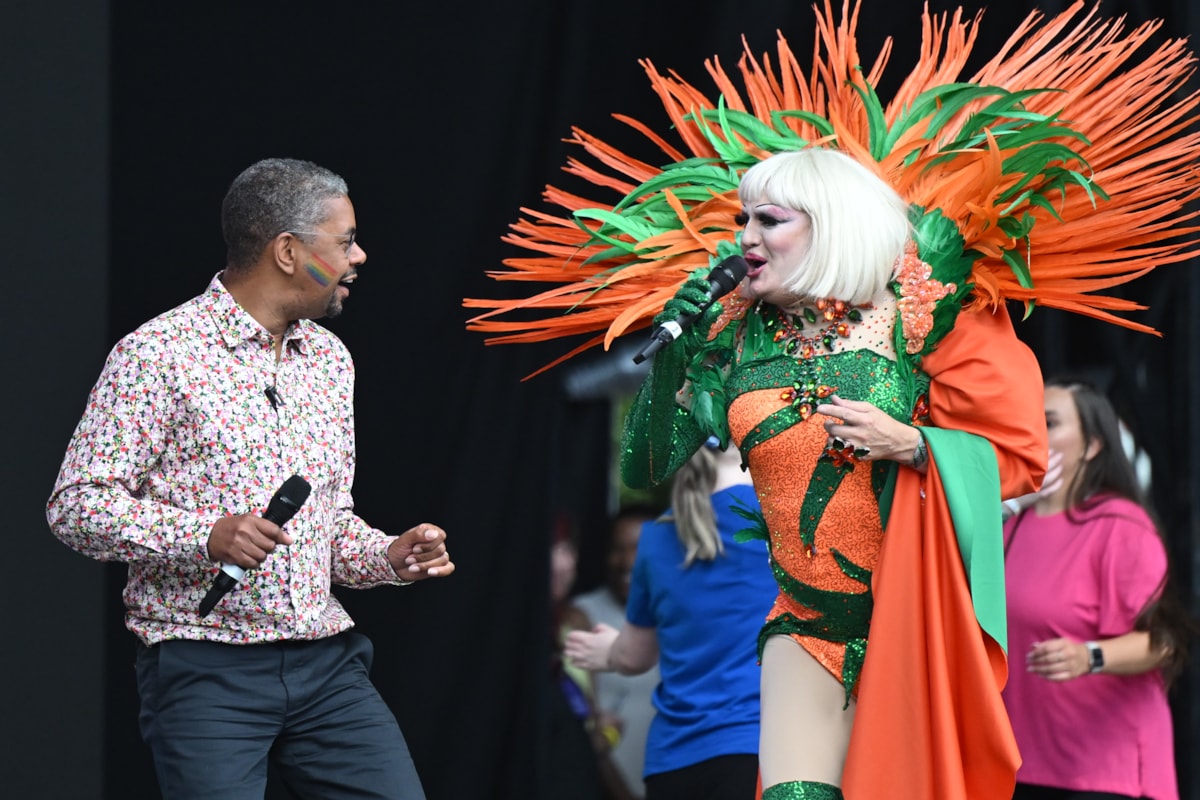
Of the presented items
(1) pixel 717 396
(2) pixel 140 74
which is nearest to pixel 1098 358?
(1) pixel 717 396

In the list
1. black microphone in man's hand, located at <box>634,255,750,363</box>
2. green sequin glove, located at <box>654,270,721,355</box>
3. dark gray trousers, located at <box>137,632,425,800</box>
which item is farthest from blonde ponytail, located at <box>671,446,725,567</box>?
dark gray trousers, located at <box>137,632,425,800</box>

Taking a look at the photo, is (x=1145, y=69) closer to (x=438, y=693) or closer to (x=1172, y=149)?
(x=1172, y=149)

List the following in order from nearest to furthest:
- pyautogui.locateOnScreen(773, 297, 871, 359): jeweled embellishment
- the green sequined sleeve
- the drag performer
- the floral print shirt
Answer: the floral print shirt → the drag performer → pyautogui.locateOnScreen(773, 297, 871, 359): jeweled embellishment → the green sequined sleeve

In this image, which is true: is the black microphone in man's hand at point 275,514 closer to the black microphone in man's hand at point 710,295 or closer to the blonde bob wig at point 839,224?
the black microphone in man's hand at point 710,295

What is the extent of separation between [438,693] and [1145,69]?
102 inches

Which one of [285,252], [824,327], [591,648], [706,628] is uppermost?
[285,252]

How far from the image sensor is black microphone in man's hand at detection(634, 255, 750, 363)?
3014 millimetres

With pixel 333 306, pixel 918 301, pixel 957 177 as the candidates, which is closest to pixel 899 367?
pixel 918 301

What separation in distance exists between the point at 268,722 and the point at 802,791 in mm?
1026

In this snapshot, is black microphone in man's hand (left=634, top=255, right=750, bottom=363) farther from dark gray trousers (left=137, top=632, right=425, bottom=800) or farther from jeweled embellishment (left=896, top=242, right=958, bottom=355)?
dark gray trousers (left=137, top=632, right=425, bottom=800)

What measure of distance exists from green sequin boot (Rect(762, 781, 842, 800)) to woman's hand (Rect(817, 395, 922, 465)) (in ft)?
2.10

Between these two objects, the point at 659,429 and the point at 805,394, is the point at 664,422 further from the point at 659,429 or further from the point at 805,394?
the point at 805,394

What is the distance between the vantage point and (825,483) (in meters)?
3.18

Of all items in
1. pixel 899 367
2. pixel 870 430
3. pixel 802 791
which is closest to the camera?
pixel 870 430
